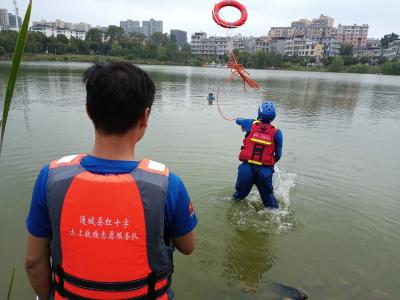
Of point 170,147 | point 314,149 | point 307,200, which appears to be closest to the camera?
point 307,200

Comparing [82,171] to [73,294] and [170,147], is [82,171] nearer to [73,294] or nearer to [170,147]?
[73,294]

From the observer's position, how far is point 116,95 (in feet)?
4.89

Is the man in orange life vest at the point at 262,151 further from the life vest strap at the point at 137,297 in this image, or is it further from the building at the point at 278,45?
the building at the point at 278,45

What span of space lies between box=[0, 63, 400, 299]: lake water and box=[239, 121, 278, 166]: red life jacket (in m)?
0.99

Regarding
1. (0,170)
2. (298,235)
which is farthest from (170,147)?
(298,235)

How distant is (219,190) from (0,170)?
4.87m

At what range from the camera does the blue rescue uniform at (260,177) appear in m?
5.76

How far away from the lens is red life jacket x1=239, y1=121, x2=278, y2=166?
5.67 meters

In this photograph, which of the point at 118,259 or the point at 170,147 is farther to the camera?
the point at 170,147

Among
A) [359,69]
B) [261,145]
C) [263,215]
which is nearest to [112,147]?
[261,145]

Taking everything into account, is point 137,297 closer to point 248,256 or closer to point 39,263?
point 39,263

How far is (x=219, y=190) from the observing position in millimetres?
7047

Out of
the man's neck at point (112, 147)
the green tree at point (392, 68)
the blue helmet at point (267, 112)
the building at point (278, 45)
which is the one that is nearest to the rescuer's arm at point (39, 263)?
the man's neck at point (112, 147)

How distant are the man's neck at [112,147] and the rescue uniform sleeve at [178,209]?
246 mm
